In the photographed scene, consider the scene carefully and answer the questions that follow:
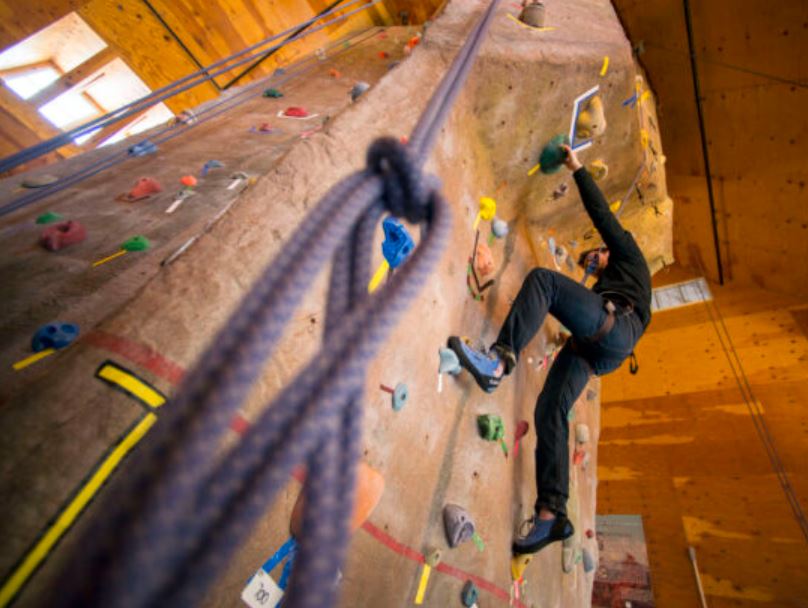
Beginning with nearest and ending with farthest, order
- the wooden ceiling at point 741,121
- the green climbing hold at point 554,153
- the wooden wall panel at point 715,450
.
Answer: the green climbing hold at point 554,153
the wooden wall panel at point 715,450
the wooden ceiling at point 741,121

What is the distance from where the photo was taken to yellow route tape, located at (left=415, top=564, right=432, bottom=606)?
1071 millimetres

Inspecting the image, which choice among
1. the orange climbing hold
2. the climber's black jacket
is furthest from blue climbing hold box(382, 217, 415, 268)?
the climber's black jacket

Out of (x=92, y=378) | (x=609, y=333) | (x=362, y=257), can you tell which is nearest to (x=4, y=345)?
(x=92, y=378)

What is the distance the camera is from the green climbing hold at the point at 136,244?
1.14 m

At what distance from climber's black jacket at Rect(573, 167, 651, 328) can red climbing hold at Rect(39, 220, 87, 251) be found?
1770 millimetres

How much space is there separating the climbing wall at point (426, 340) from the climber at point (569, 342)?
10 centimetres

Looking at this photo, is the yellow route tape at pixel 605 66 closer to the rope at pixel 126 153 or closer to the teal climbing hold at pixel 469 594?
the rope at pixel 126 153

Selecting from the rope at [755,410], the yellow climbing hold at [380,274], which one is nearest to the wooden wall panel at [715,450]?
the rope at [755,410]

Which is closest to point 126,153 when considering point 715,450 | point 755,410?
point 715,450

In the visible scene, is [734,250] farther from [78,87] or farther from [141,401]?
[78,87]

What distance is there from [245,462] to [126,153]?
1968mm

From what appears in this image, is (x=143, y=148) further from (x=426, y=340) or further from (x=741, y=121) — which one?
(x=741, y=121)

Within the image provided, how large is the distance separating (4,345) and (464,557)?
1273 millimetres

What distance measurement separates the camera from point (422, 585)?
42.9 inches
